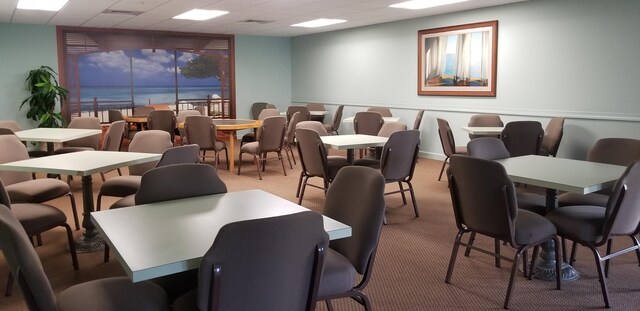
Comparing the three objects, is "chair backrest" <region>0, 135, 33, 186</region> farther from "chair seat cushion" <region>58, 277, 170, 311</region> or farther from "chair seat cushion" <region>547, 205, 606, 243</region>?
"chair seat cushion" <region>547, 205, 606, 243</region>

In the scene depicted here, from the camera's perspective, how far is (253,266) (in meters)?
1.72

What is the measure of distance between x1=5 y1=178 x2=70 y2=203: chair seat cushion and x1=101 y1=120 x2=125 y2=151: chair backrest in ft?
4.63

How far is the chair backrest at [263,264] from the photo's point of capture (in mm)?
1660

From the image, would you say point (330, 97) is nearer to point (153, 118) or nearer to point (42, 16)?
point (153, 118)

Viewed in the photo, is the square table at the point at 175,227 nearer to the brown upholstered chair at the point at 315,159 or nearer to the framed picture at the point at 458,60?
the brown upholstered chair at the point at 315,159

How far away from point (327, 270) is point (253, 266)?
59 centimetres

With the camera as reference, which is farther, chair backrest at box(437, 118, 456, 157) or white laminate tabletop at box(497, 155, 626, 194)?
chair backrest at box(437, 118, 456, 157)

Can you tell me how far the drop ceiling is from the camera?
7.09 metres

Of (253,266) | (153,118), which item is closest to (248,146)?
(153,118)

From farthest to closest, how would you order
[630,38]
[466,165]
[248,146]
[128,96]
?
[128,96] → [248,146] → [630,38] → [466,165]

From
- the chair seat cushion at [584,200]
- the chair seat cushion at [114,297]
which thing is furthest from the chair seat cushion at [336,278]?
the chair seat cushion at [584,200]

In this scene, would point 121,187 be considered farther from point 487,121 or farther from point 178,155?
point 487,121

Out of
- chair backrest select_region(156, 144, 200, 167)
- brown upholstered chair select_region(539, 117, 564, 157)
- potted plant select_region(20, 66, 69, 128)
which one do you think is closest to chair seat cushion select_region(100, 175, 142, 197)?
chair backrest select_region(156, 144, 200, 167)

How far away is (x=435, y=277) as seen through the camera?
3.54 meters
